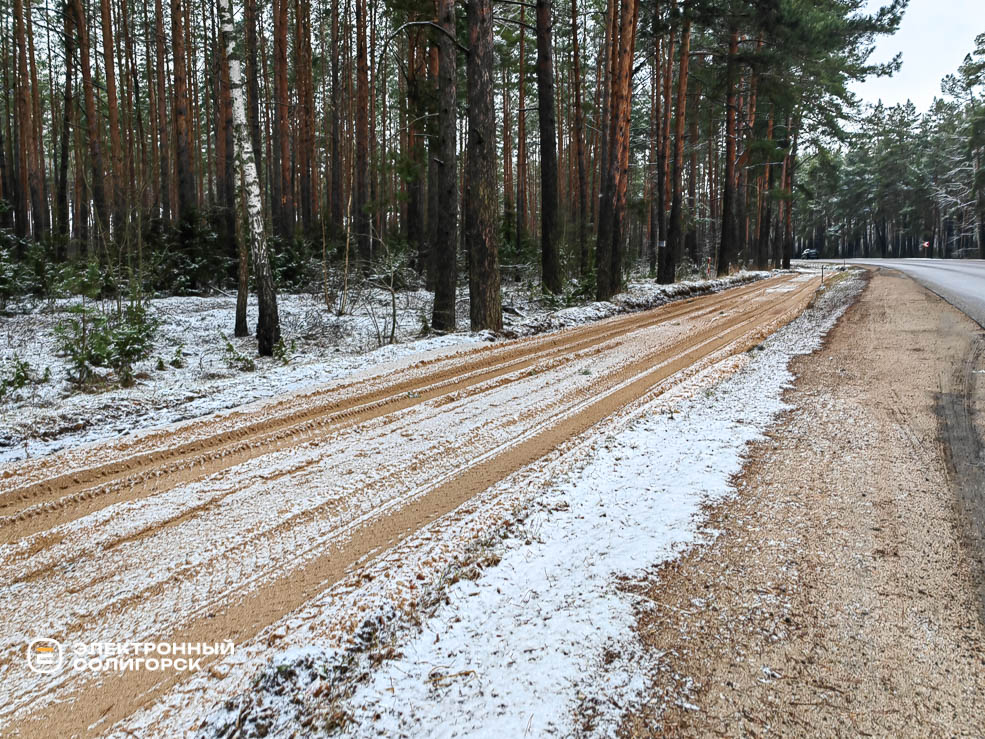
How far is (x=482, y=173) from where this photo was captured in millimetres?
8938

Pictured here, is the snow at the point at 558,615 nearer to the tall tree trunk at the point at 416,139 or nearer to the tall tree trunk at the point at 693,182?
the tall tree trunk at the point at 416,139

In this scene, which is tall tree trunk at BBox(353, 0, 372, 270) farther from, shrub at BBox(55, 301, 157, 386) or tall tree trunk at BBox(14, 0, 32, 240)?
tall tree trunk at BBox(14, 0, 32, 240)

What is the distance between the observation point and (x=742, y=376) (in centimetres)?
583

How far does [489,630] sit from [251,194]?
7.84 m

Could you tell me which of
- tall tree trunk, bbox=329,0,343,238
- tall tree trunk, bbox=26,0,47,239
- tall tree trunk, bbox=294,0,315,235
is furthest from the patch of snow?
tall tree trunk, bbox=26,0,47,239

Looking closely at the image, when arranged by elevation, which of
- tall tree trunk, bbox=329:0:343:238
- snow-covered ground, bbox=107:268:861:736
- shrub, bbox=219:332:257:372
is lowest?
snow-covered ground, bbox=107:268:861:736

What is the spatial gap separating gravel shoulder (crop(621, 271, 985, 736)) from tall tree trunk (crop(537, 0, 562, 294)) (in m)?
10.9

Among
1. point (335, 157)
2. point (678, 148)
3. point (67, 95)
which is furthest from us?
point (335, 157)

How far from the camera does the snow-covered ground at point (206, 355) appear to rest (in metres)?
4.59

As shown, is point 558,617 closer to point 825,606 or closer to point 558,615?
point 558,615

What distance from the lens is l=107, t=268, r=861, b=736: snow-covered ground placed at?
162 centimetres

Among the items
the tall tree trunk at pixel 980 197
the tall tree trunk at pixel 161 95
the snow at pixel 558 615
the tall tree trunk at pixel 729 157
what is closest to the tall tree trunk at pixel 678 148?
the tall tree trunk at pixel 729 157

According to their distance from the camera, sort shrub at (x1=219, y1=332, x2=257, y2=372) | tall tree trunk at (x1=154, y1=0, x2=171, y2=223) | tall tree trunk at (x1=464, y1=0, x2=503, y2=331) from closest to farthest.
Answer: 1. shrub at (x1=219, y1=332, x2=257, y2=372)
2. tall tree trunk at (x1=464, y1=0, x2=503, y2=331)
3. tall tree trunk at (x1=154, y1=0, x2=171, y2=223)

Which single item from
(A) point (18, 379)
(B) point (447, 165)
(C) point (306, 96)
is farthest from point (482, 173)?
(C) point (306, 96)
